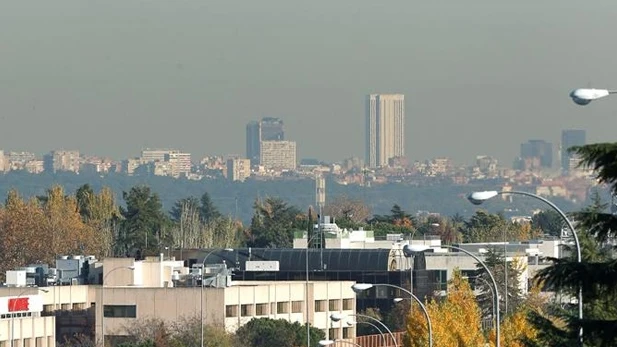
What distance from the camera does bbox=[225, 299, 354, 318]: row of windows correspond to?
363ft

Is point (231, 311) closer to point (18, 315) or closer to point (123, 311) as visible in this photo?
point (123, 311)

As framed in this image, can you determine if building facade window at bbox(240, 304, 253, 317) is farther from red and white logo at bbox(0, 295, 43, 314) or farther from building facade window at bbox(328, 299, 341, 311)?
red and white logo at bbox(0, 295, 43, 314)

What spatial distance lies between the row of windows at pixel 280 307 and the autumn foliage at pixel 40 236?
4418 centimetres

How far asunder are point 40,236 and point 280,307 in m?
57.0

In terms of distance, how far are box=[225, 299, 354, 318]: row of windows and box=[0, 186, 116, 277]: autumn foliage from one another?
4418 cm

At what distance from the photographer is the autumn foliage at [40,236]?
16488 centimetres

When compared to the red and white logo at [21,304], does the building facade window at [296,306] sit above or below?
below

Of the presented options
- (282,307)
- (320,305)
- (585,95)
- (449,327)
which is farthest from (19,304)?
(585,95)

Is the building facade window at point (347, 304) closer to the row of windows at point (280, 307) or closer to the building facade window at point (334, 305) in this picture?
the row of windows at point (280, 307)

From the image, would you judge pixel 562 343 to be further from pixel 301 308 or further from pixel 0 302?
pixel 301 308

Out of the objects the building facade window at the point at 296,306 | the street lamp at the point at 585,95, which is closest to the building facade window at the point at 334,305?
the building facade window at the point at 296,306

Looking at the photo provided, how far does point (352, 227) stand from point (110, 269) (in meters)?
71.6

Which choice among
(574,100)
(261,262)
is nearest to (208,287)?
(261,262)

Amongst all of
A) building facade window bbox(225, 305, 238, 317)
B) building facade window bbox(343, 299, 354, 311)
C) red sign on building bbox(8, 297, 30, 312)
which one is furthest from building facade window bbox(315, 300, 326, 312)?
red sign on building bbox(8, 297, 30, 312)
